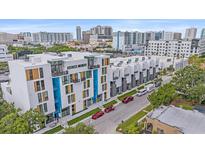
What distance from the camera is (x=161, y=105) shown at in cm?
480

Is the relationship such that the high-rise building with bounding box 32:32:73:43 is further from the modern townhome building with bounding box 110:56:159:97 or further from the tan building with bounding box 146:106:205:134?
the tan building with bounding box 146:106:205:134

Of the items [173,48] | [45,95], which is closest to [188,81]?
[45,95]

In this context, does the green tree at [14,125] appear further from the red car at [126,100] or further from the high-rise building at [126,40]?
the high-rise building at [126,40]

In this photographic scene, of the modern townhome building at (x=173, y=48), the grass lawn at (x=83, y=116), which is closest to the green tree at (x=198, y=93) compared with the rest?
the grass lawn at (x=83, y=116)

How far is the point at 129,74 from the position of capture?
7840 mm

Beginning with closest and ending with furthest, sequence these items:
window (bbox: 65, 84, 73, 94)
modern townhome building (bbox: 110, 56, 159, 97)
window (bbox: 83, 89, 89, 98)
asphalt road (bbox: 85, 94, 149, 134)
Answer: asphalt road (bbox: 85, 94, 149, 134), window (bbox: 65, 84, 73, 94), window (bbox: 83, 89, 89, 98), modern townhome building (bbox: 110, 56, 159, 97)

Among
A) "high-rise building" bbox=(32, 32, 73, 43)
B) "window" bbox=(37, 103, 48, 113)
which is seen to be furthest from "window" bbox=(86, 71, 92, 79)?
"high-rise building" bbox=(32, 32, 73, 43)

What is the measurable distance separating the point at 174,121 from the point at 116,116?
6.80 feet

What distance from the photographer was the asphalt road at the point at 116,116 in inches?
186

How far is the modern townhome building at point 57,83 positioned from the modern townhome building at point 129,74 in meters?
0.53

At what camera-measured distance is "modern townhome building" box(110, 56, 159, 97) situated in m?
7.19

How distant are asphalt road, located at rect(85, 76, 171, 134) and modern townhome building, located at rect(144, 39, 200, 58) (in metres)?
11.0
